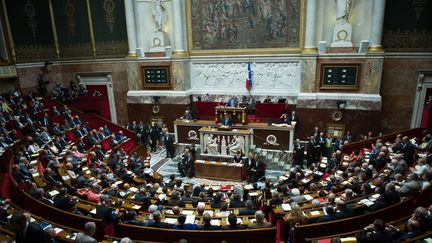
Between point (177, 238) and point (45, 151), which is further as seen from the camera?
point (45, 151)

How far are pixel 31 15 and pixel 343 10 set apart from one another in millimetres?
18236

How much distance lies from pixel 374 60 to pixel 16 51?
65.9ft

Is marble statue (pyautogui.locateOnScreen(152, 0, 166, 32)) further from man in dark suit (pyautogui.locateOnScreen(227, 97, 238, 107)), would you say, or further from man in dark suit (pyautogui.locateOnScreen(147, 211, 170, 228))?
man in dark suit (pyautogui.locateOnScreen(147, 211, 170, 228))

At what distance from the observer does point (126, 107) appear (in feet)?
65.1

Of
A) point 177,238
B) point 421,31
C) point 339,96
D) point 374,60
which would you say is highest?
point 421,31

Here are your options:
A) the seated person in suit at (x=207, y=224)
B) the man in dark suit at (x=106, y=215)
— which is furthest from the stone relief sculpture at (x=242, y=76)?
the man in dark suit at (x=106, y=215)

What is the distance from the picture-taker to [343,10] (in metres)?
14.6

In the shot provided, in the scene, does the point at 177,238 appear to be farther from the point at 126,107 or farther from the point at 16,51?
the point at 16,51

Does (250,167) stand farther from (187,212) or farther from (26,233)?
(26,233)

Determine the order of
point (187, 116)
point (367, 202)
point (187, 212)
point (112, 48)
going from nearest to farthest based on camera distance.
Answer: point (367, 202) → point (187, 212) → point (187, 116) → point (112, 48)

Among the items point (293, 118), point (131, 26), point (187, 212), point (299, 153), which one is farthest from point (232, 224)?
point (131, 26)

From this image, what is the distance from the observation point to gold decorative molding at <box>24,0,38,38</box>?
18.3m

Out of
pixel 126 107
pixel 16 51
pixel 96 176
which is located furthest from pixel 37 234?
pixel 16 51

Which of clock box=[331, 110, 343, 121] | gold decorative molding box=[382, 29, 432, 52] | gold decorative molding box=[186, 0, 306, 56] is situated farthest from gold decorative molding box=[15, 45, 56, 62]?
gold decorative molding box=[382, 29, 432, 52]
